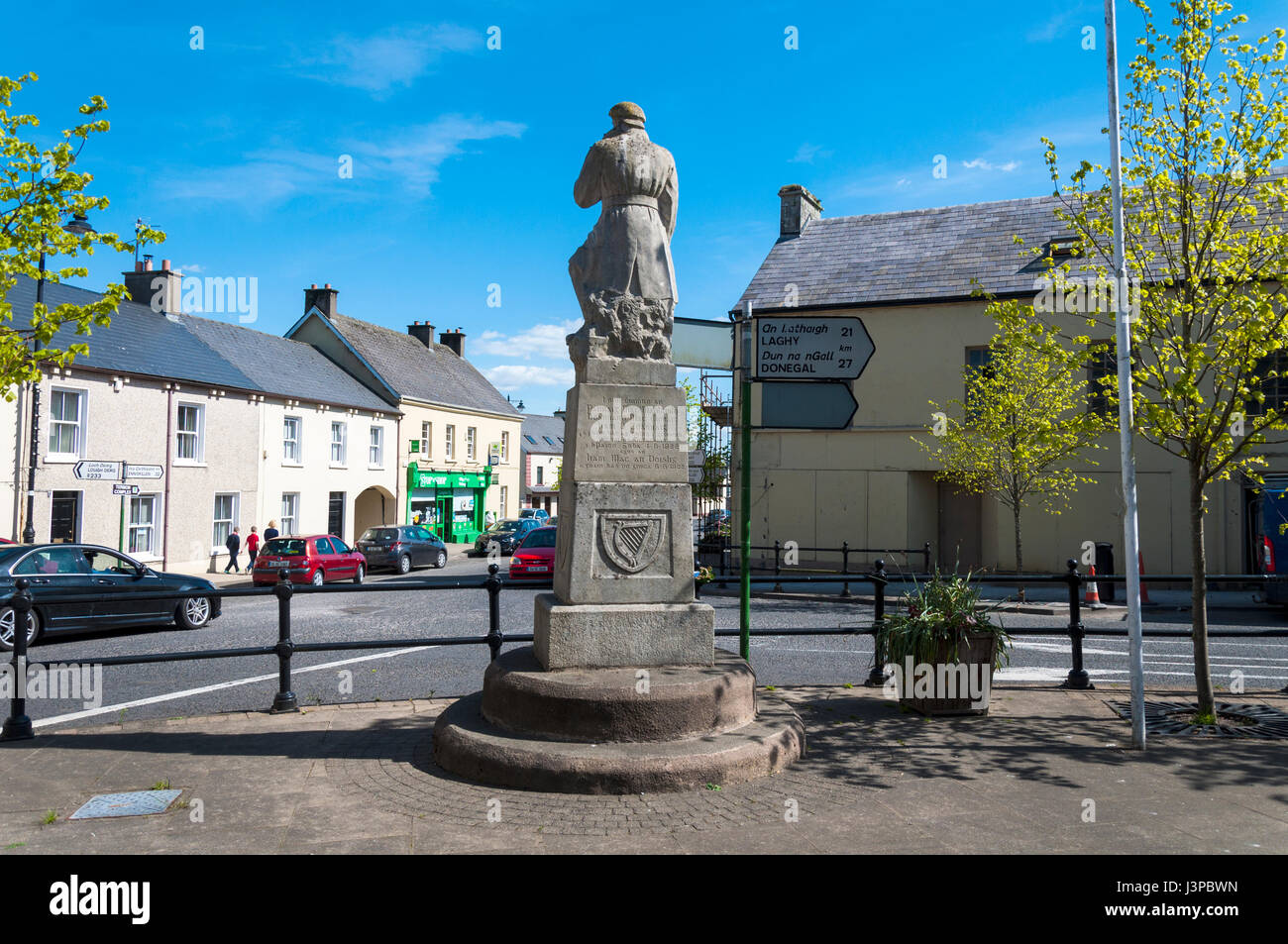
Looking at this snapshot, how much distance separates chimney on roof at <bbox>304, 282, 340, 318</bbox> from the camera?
3609 centimetres

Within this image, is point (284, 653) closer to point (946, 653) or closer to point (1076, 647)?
point (946, 653)

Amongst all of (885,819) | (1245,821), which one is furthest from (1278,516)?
(885,819)

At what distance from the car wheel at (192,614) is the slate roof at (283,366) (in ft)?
46.7

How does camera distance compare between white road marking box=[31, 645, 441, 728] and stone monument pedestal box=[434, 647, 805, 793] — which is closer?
stone monument pedestal box=[434, 647, 805, 793]

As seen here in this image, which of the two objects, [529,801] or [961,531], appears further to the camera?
[961,531]

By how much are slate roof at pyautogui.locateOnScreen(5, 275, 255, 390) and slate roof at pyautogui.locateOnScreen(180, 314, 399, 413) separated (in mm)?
1019

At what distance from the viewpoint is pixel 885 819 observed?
184 inches

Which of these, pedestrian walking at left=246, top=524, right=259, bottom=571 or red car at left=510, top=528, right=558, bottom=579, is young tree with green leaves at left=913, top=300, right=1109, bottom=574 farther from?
pedestrian walking at left=246, top=524, right=259, bottom=571

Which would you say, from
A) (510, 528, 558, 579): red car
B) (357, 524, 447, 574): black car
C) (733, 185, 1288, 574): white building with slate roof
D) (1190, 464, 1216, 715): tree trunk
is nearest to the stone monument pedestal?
(1190, 464, 1216, 715): tree trunk

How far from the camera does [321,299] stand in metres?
36.2

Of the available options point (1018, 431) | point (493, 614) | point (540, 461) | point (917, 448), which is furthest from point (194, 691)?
point (540, 461)

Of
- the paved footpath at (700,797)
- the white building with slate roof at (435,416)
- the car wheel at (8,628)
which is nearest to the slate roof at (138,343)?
the white building with slate roof at (435,416)

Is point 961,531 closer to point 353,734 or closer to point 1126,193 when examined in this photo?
point 1126,193

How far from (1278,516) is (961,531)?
8.74m
